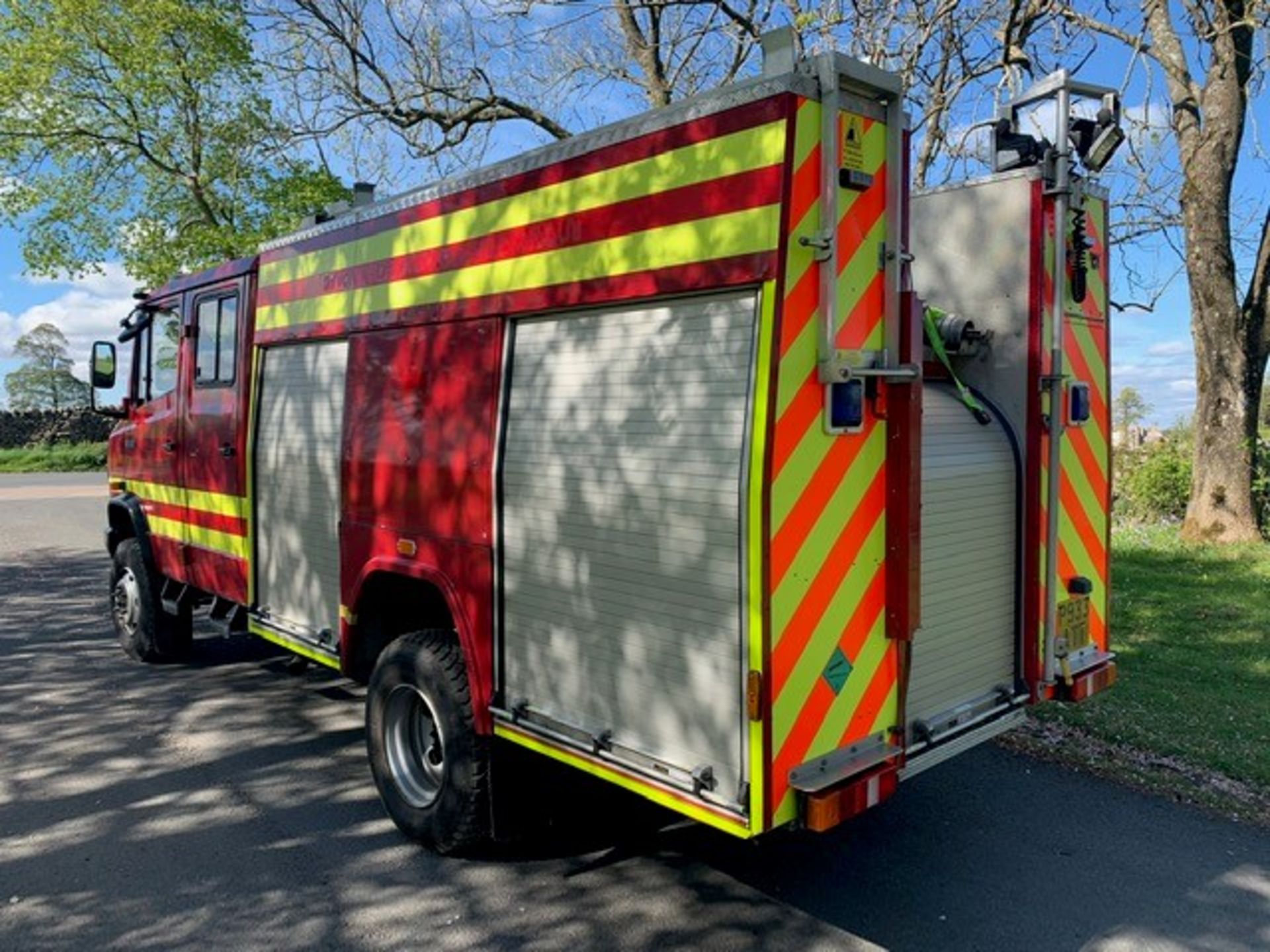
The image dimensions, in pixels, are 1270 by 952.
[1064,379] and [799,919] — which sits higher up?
[1064,379]

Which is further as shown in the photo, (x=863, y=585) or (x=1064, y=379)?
(x=1064, y=379)

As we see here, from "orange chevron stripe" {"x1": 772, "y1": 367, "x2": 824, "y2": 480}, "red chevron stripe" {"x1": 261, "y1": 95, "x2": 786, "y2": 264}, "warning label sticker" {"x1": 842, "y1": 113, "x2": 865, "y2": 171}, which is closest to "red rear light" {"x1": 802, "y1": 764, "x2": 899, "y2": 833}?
"orange chevron stripe" {"x1": 772, "y1": 367, "x2": 824, "y2": 480}

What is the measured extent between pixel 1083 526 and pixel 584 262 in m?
2.47

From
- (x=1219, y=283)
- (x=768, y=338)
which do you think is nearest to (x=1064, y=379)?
(x=768, y=338)

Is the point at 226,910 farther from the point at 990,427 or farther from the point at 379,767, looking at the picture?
the point at 990,427

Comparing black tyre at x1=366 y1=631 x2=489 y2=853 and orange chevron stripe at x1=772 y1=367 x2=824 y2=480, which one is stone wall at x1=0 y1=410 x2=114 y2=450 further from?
orange chevron stripe at x1=772 y1=367 x2=824 y2=480

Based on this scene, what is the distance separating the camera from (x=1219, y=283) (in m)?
12.1

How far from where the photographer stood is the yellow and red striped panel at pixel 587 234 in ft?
9.49

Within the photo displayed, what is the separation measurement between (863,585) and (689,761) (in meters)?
0.80

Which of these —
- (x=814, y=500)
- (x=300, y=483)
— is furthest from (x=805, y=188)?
(x=300, y=483)

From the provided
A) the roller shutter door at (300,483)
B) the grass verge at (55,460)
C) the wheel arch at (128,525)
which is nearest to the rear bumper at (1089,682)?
the roller shutter door at (300,483)

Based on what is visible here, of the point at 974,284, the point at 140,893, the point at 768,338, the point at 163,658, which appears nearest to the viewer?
the point at 768,338

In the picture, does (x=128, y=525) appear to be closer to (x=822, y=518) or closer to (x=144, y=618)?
(x=144, y=618)

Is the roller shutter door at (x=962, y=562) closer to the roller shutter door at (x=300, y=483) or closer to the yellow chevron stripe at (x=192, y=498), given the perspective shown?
the roller shutter door at (x=300, y=483)
